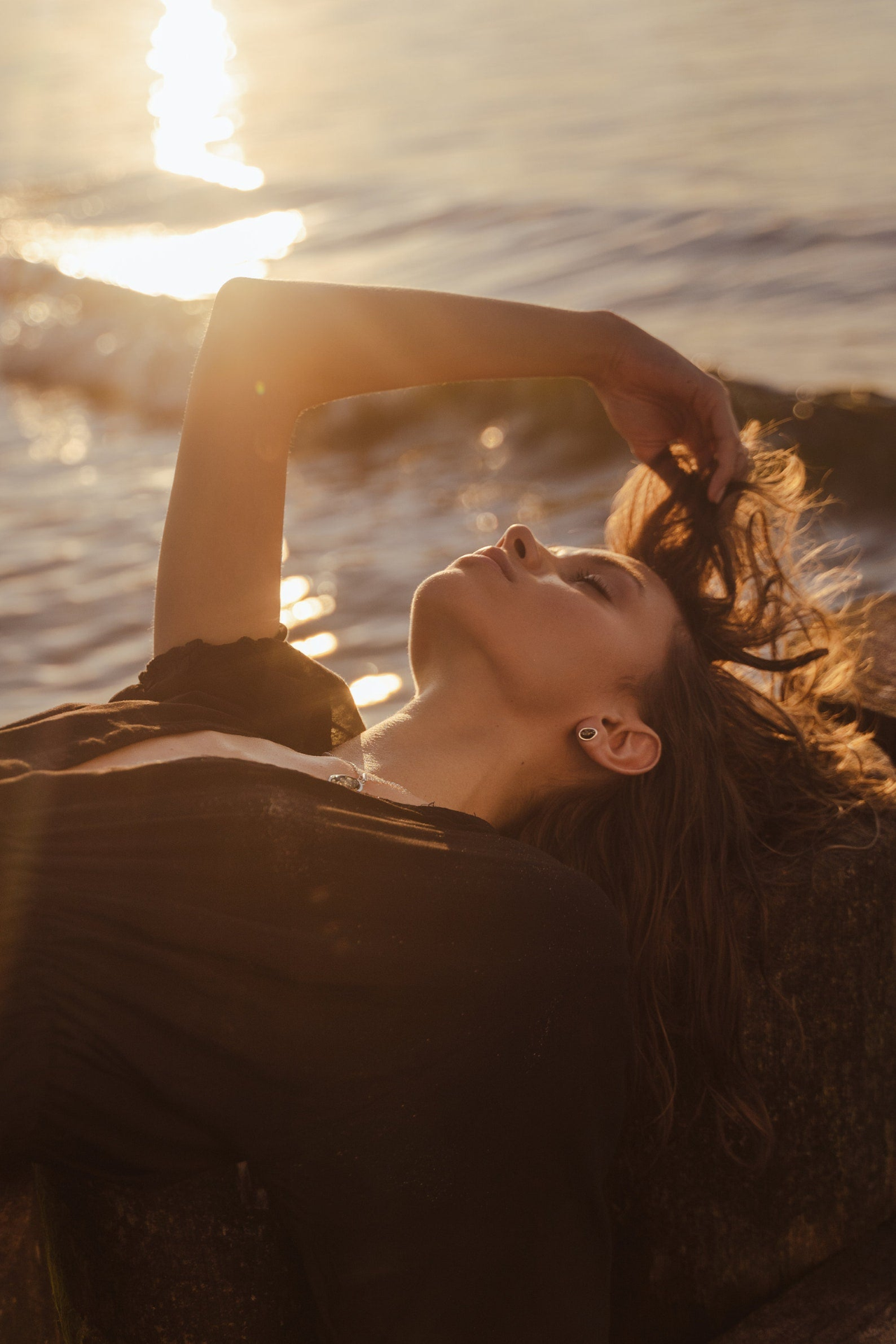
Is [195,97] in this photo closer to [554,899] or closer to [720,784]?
[720,784]

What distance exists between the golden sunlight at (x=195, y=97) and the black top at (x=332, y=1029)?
1641cm

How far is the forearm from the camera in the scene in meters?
2.86

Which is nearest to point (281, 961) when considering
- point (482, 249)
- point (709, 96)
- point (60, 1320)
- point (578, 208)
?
point (60, 1320)

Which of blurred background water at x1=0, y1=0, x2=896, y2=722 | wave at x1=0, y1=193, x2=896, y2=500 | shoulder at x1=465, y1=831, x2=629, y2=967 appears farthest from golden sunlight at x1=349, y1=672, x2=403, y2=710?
shoulder at x1=465, y1=831, x2=629, y2=967

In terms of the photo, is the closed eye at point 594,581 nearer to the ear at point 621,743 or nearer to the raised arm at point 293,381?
the ear at point 621,743

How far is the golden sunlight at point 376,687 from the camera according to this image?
517 centimetres

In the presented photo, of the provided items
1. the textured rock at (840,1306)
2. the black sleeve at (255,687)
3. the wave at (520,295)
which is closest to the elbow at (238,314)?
the black sleeve at (255,687)

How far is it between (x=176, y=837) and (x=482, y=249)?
35.5 ft

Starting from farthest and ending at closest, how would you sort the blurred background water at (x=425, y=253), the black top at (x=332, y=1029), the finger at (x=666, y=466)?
the blurred background water at (x=425, y=253)
the finger at (x=666, y=466)
the black top at (x=332, y=1029)

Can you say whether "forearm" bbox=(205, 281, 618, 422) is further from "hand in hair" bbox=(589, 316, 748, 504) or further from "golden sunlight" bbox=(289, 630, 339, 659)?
"golden sunlight" bbox=(289, 630, 339, 659)

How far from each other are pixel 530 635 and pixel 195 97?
26.4 m

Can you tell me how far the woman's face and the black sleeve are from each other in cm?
26

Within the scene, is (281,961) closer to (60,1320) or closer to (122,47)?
(60,1320)

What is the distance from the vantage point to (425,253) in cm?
1207
